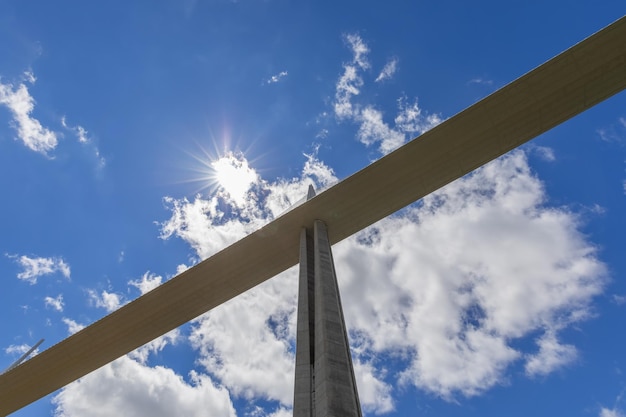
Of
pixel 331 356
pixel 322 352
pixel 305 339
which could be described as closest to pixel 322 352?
pixel 322 352

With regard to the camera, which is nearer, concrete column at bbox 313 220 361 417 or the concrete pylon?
concrete column at bbox 313 220 361 417

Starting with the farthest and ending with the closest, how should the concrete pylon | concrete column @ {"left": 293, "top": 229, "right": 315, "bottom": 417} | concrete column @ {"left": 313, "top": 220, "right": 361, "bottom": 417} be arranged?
concrete column @ {"left": 293, "top": 229, "right": 315, "bottom": 417} → the concrete pylon → concrete column @ {"left": 313, "top": 220, "right": 361, "bottom": 417}

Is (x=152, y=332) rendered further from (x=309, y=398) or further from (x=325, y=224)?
(x=309, y=398)

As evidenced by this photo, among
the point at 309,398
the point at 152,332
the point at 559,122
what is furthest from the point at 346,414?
the point at 152,332

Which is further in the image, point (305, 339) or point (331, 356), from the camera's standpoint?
point (305, 339)

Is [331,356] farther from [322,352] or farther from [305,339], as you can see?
[305,339]

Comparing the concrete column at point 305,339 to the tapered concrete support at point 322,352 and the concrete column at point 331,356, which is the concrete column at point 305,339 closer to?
the tapered concrete support at point 322,352

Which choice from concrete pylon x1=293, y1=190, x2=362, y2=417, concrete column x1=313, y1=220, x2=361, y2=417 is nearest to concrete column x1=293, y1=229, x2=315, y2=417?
concrete pylon x1=293, y1=190, x2=362, y2=417

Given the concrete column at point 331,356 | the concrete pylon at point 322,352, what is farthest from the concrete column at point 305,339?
the concrete column at point 331,356

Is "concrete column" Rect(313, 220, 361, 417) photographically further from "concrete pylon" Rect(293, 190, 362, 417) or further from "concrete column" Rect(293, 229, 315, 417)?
"concrete column" Rect(293, 229, 315, 417)
